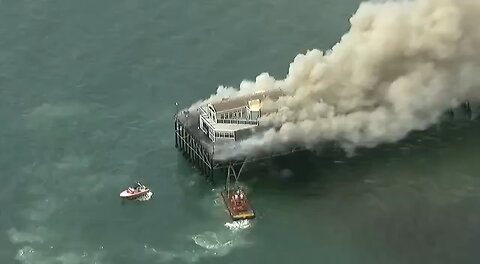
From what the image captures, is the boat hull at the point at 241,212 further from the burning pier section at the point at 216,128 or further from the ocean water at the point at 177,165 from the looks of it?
the burning pier section at the point at 216,128

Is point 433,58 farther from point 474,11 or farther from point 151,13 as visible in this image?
point 151,13

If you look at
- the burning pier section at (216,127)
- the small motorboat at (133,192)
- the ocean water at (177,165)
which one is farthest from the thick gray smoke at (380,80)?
the small motorboat at (133,192)

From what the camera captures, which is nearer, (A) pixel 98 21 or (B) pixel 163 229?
(B) pixel 163 229

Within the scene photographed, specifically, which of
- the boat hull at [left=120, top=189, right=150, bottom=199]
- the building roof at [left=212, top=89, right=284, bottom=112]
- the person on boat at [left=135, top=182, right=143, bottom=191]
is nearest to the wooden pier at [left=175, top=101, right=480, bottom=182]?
the building roof at [left=212, top=89, right=284, bottom=112]

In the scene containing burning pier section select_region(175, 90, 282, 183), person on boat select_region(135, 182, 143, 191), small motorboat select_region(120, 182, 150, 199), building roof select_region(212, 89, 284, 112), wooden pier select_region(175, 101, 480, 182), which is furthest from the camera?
building roof select_region(212, 89, 284, 112)

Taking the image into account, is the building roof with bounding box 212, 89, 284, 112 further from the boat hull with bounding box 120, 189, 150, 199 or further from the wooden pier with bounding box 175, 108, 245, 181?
the boat hull with bounding box 120, 189, 150, 199

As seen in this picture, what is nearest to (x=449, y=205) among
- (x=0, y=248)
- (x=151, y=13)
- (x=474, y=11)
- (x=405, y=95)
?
Result: (x=405, y=95)

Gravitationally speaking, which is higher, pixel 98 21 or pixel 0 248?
pixel 98 21
